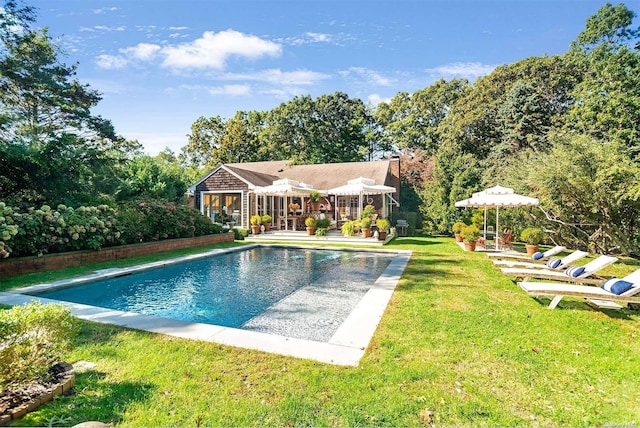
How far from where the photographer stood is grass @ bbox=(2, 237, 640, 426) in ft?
9.48

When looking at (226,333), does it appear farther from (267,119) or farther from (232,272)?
(267,119)

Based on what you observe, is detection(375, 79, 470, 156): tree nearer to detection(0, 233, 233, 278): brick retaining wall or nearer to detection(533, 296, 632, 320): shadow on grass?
detection(0, 233, 233, 278): brick retaining wall

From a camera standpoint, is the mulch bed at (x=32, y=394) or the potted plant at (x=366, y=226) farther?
the potted plant at (x=366, y=226)

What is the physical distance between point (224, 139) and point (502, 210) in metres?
35.8

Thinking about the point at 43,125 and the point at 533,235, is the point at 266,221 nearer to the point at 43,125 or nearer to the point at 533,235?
the point at 533,235

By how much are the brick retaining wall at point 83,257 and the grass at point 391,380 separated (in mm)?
5827

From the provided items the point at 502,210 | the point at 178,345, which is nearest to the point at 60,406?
the point at 178,345

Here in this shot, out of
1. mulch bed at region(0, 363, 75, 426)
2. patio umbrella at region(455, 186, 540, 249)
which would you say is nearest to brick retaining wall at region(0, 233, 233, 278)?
mulch bed at region(0, 363, 75, 426)

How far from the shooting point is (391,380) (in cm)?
350

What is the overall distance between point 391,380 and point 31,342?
12.2 ft

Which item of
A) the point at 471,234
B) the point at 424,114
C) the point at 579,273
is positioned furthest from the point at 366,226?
the point at 424,114

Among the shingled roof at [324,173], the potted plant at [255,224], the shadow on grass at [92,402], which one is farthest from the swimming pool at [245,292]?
the shingled roof at [324,173]

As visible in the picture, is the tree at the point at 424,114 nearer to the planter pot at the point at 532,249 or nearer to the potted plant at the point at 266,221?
the potted plant at the point at 266,221

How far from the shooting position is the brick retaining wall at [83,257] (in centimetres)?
861
